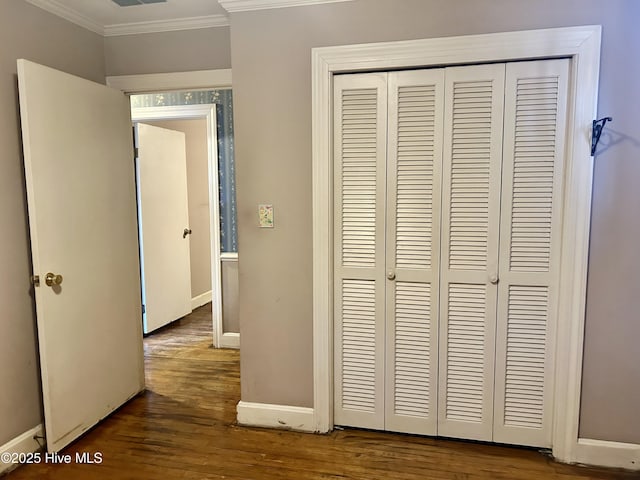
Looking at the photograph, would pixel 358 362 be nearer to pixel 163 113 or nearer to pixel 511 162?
pixel 511 162

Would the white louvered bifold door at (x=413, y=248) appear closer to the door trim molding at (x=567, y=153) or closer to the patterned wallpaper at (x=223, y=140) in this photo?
the door trim molding at (x=567, y=153)

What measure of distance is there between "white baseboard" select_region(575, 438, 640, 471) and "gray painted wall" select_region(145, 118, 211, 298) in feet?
13.3

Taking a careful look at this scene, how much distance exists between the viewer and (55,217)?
225 cm

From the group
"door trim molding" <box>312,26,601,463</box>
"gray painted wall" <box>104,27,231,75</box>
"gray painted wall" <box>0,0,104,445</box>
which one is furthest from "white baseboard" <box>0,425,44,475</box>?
"gray painted wall" <box>104,27,231,75</box>

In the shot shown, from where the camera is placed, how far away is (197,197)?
5148mm

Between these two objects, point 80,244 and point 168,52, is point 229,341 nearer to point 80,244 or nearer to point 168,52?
point 80,244

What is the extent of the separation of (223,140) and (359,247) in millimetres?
1903

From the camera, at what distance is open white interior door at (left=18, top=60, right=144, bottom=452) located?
2172 mm

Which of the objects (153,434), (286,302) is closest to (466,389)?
(286,302)

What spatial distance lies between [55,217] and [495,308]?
7.56ft

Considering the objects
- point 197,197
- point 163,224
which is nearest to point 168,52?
point 163,224

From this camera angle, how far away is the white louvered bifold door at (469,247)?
216cm

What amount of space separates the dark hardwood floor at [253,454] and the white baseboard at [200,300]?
223 centimetres

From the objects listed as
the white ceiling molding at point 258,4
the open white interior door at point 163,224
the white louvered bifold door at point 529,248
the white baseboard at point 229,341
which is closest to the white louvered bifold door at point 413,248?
the white louvered bifold door at point 529,248
